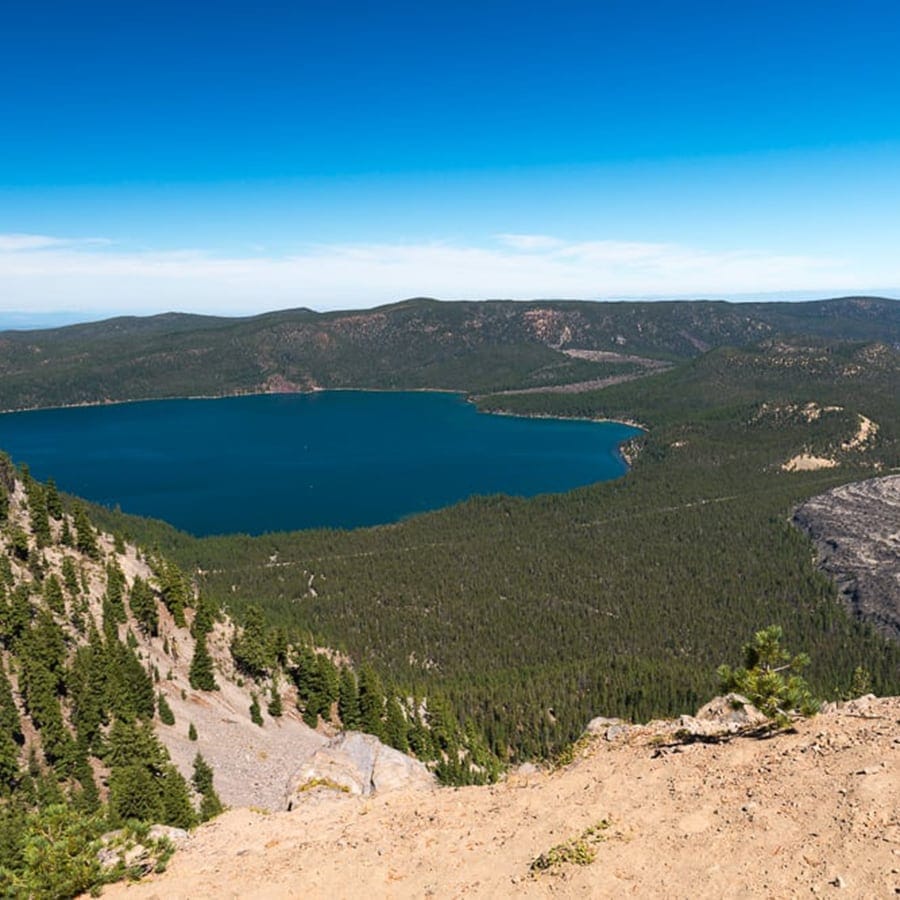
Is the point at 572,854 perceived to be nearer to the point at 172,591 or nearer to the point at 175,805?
the point at 175,805

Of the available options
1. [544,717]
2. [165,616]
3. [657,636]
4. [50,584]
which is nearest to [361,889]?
[50,584]

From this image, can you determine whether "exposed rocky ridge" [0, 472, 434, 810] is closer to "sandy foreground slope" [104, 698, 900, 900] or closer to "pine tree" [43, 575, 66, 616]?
"pine tree" [43, 575, 66, 616]

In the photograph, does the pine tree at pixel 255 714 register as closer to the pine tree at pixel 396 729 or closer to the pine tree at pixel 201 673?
the pine tree at pixel 201 673

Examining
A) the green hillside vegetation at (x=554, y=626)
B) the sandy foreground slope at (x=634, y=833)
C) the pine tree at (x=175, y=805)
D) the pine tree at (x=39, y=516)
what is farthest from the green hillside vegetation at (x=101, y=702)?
the green hillside vegetation at (x=554, y=626)

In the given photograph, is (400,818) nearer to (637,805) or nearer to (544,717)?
(637,805)

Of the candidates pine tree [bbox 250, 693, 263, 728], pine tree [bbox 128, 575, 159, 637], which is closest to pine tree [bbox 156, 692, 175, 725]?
pine tree [bbox 250, 693, 263, 728]

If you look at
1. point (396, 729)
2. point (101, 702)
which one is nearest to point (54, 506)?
point (101, 702)

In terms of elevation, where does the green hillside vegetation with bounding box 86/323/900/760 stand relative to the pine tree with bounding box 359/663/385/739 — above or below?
below

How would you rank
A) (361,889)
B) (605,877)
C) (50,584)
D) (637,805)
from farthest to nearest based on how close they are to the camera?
1. (50,584)
2. (637,805)
3. (361,889)
4. (605,877)
